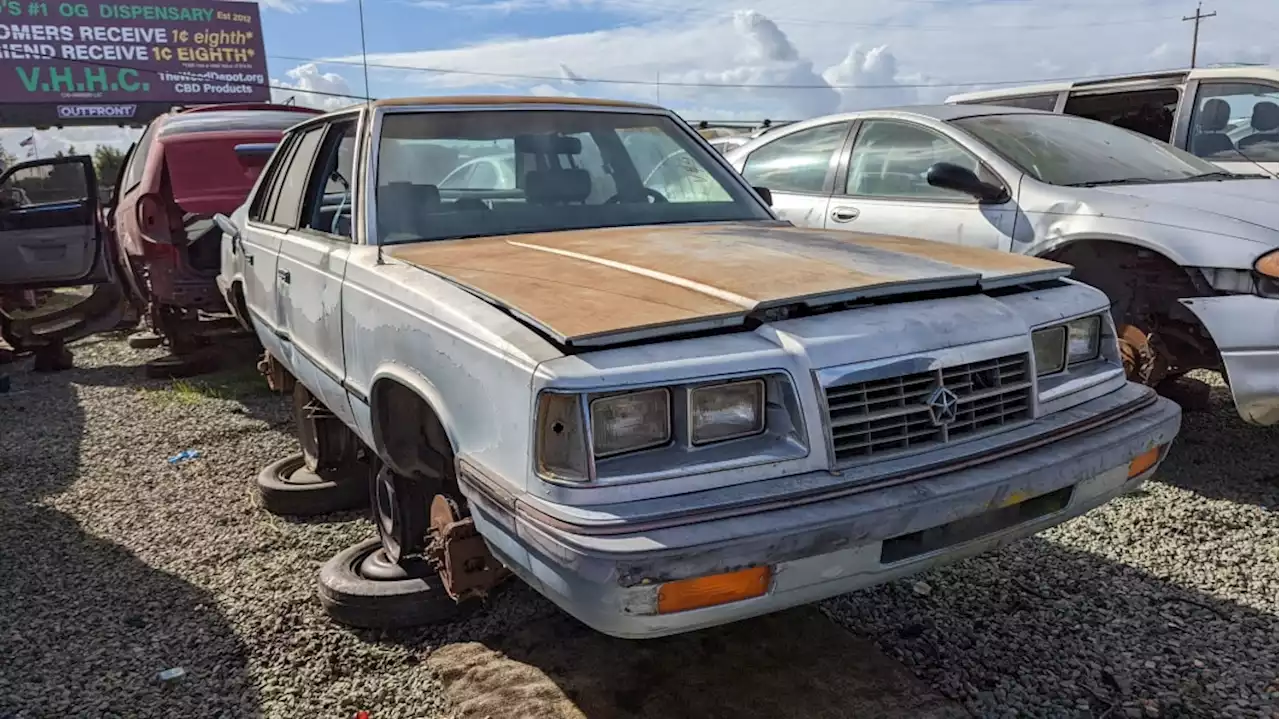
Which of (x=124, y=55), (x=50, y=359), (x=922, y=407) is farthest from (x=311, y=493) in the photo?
(x=124, y=55)

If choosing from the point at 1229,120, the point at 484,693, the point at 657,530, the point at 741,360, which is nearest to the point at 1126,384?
the point at 741,360

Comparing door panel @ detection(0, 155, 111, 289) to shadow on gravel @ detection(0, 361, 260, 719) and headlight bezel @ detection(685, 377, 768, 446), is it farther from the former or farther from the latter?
headlight bezel @ detection(685, 377, 768, 446)

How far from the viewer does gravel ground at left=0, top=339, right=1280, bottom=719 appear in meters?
2.62

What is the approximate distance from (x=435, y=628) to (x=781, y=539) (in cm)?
157

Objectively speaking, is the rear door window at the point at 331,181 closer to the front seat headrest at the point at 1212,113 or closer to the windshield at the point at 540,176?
the windshield at the point at 540,176

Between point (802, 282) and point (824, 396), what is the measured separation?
40cm

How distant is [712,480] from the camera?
199 cm

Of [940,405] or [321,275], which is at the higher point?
[321,275]

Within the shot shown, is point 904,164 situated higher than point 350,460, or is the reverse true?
→ point 904,164

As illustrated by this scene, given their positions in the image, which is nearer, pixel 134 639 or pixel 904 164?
pixel 134 639

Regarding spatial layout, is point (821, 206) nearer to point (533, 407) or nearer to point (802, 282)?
point (802, 282)

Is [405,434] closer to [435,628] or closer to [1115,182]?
[435,628]

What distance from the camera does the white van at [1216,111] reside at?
6.27 metres

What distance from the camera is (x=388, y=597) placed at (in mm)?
2975
